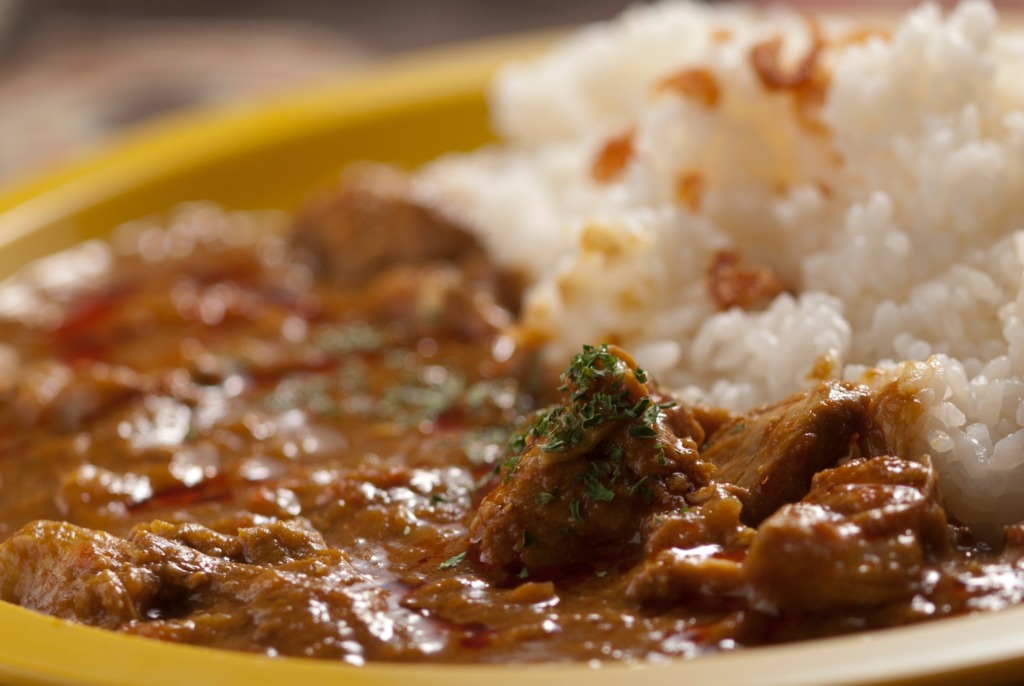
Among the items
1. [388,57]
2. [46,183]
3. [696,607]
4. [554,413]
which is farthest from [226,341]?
[388,57]

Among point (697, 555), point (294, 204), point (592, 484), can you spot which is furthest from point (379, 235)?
point (697, 555)

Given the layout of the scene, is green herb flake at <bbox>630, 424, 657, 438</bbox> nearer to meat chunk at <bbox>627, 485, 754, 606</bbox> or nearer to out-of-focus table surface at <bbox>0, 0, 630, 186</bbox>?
meat chunk at <bbox>627, 485, 754, 606</bbox>

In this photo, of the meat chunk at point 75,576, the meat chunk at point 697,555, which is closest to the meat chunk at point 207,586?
the meat chunk at point 75,576

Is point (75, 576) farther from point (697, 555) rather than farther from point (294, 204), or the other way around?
point (294, 204)

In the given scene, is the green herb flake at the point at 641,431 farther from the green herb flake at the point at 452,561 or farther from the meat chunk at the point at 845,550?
the green herb flake at the point at 452,561

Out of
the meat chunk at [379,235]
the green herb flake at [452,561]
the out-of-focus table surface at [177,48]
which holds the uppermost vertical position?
the out-of-focus table surface at [177,48]

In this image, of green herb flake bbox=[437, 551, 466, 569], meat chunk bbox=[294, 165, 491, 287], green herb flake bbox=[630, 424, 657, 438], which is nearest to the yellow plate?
green herb flake bbox=[437, 551, 466, 569]

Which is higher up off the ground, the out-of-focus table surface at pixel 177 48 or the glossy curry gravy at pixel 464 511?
the out-of-focus table surface at pixel 177 48

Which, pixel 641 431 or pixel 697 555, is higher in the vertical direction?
pixel 641 431
